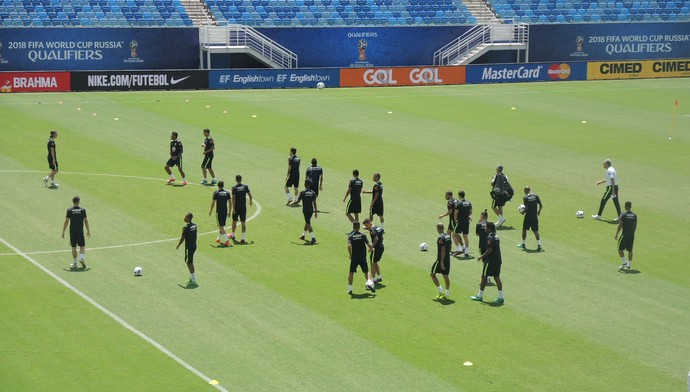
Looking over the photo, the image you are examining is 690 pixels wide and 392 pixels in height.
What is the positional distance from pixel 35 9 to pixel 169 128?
23786 mm

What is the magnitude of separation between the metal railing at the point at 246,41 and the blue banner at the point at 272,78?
400cm

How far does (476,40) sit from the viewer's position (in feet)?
251

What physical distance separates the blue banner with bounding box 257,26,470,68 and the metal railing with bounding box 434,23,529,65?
430mm

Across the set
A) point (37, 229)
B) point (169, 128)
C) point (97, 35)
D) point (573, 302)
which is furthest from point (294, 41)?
point (573, 302)

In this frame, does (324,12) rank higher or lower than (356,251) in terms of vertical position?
higher

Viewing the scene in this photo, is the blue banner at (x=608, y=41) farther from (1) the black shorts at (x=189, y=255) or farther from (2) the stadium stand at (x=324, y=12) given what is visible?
(1) the black shorts at (x=189, y=255)

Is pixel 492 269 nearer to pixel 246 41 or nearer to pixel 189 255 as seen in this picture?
pixel 189 255

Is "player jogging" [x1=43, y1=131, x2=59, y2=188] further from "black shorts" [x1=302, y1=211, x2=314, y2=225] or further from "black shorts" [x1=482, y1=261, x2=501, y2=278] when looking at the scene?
"black shorts" [x1=482, y1=261, x2=501, y2=278]

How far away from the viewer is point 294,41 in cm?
7262

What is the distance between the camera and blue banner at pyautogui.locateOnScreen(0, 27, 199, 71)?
6581 cm

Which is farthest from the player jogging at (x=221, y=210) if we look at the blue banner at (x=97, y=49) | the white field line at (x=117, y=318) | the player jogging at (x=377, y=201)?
the blue banner at (x=97, y=49)

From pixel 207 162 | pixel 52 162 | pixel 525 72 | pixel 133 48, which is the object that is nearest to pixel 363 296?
pixel 207 162

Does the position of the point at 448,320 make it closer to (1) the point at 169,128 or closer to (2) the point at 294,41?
(1) the point at 169,128

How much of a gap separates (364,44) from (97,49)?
60.2ft
